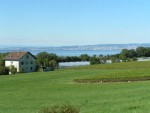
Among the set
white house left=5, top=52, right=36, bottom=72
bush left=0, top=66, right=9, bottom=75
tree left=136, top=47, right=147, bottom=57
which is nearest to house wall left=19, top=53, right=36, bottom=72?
white house left=5, top=52, right=36, bottom=72

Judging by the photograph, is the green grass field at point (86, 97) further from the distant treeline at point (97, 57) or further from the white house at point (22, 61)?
the distant treeline at point (97, 57)

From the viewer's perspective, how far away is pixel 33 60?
130750mm

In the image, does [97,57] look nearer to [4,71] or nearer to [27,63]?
[27,63]

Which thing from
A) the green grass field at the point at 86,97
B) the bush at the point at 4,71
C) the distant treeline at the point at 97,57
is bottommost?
the bush at the point at 4,71

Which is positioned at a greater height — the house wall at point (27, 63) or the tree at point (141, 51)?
the tree at point (141, 51)

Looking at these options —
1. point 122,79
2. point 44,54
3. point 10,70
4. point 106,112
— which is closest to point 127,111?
point 106,112

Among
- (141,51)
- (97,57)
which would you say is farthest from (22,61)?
(141,51)

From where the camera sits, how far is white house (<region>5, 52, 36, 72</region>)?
413 feet

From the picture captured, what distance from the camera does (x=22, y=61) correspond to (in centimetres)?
12688

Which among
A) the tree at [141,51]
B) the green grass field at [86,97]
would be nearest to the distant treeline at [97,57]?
the tree at [141,51]

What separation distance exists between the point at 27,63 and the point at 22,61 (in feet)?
6.54

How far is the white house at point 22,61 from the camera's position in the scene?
126m

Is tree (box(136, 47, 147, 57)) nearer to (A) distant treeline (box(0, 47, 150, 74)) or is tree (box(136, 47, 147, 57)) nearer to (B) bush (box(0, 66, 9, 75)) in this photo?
(A) distant treeline (box(0, 47, 150, 74))

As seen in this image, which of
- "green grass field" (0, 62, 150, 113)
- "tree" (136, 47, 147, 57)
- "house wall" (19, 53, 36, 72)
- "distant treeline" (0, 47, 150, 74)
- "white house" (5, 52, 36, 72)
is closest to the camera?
"green grass field" (0, 62, 150, 113)
